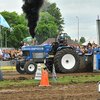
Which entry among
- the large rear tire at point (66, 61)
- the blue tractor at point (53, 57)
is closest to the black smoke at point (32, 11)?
the blue tractor at point (53, 57)

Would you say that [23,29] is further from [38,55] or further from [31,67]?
[31,67]

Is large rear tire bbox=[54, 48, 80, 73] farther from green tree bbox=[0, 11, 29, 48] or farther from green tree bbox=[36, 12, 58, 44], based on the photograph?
green tree bbox=[0, 11, 29, 48]

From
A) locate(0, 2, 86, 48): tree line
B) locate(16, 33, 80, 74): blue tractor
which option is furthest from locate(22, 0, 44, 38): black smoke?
locate(0, 2, 86, 48): tree line

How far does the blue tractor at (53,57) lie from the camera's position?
1414 centimetres

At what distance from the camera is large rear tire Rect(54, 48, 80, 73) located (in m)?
14.1

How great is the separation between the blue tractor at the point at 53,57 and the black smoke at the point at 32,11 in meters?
1.71

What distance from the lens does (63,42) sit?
14523mm

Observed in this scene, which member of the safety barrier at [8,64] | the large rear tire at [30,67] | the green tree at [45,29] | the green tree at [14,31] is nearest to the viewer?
the large rear tire at [30,67]

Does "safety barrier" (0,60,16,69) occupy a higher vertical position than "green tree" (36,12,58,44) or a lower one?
lower

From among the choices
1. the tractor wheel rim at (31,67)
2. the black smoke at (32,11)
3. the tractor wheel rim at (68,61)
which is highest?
the black smoke at (32,11)

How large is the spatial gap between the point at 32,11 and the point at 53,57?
12.9ft

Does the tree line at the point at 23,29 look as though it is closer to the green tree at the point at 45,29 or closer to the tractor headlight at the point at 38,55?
the green tree at the point at 45,29

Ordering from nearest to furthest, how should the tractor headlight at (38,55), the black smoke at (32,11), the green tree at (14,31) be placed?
the tractor headlight at (38,55)
the black smoke at (32,11)
the green tree at (14,31)

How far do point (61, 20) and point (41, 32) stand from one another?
13.9 meters
